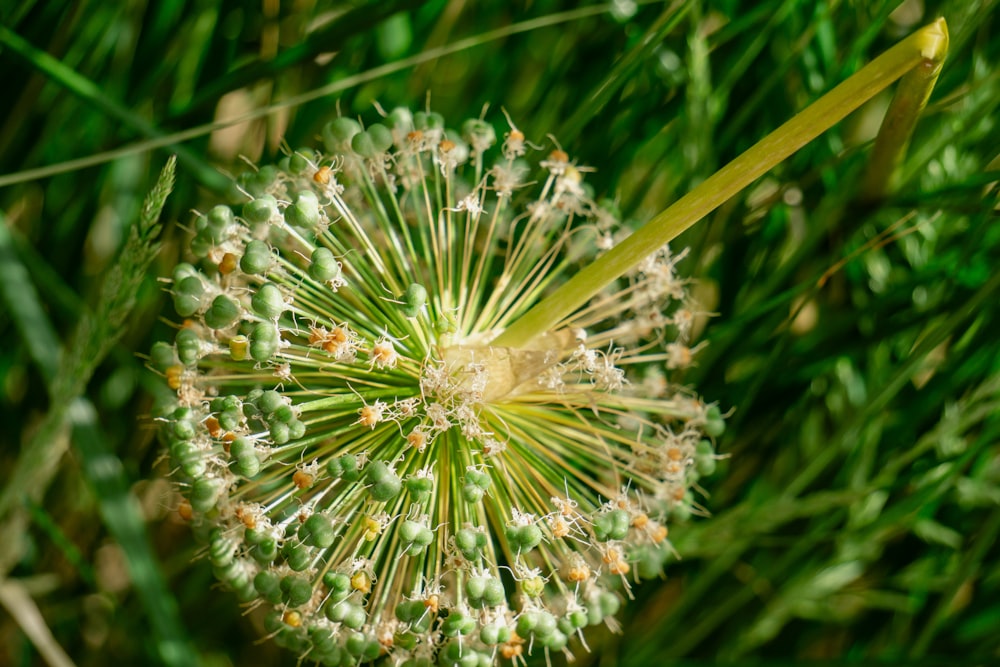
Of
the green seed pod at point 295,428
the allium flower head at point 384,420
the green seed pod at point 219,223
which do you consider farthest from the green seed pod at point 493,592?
the green seed pod at point 219,223

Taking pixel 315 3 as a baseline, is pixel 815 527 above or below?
below

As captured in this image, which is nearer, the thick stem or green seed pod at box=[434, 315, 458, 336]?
the thick stem

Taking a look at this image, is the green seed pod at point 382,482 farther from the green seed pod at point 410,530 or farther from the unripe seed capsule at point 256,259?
Result: the unripe seed capsule at point 256,259

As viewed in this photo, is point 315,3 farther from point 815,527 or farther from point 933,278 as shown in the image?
point 815,527

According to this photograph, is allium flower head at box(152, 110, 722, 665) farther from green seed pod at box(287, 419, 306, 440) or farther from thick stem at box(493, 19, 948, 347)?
thick stem at box(493, 19, 948, 347)

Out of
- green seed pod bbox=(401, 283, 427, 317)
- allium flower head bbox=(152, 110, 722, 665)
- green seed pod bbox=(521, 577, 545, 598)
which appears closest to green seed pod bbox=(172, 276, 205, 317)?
allium flower head bbox=(152, 110, 722, 665)

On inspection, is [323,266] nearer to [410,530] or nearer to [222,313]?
[222,313]

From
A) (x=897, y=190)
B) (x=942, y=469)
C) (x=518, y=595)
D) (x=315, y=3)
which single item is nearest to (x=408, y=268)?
(x=518, y=595)

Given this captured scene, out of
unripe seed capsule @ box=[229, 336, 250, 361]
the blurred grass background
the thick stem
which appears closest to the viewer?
the thick stem
